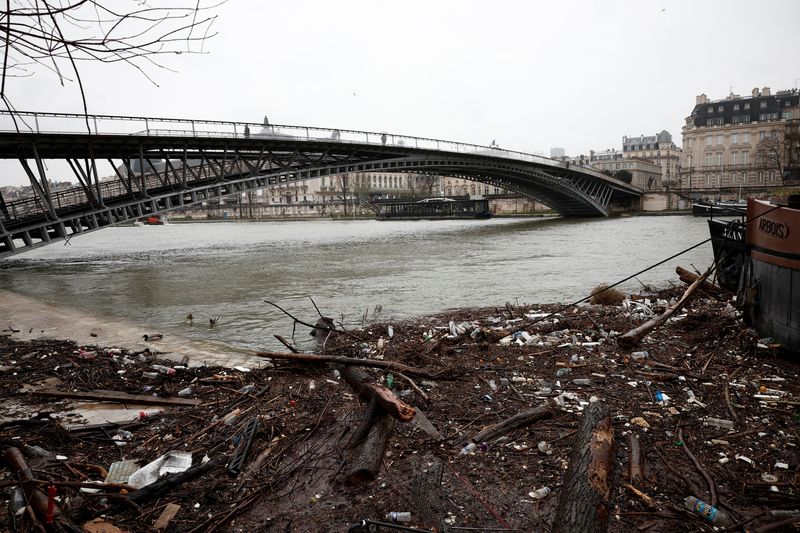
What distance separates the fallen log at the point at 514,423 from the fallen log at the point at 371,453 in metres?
0.71

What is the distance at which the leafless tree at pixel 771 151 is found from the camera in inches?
2670

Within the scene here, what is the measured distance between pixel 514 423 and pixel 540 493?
0.87 m

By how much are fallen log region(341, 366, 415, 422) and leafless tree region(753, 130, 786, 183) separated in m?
81.2

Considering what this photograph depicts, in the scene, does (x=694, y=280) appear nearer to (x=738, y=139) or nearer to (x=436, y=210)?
(x=436, y=210)

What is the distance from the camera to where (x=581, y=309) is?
9.05 meters

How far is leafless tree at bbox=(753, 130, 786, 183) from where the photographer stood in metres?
67.8

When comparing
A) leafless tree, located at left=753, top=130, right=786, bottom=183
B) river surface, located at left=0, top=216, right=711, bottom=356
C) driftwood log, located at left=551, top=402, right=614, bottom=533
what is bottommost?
river surface, located at left=0, top=216, right=711, bottom=356

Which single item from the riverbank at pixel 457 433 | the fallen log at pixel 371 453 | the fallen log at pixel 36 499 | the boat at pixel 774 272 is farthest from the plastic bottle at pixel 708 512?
the boat at pixel 774 272

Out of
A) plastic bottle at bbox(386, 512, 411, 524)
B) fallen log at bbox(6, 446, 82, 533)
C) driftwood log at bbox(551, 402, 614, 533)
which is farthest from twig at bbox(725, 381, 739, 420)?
fallen log at bbox(6, 446, 82, 533)

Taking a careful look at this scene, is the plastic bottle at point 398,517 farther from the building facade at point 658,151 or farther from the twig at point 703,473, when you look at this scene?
the building facade at point 658,151

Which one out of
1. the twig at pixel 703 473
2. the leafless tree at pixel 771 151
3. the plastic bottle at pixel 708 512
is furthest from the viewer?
the leafless tree at pixel 771 151

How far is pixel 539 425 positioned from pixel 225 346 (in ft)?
18.1

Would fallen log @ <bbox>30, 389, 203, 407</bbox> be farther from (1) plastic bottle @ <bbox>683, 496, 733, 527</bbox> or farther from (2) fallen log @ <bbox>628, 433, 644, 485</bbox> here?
(1) plastic bottle @ <bbox>683, 496, 733, 527</bbox>

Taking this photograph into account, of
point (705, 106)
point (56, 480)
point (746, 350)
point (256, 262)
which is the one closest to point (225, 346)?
point (56, 480)
